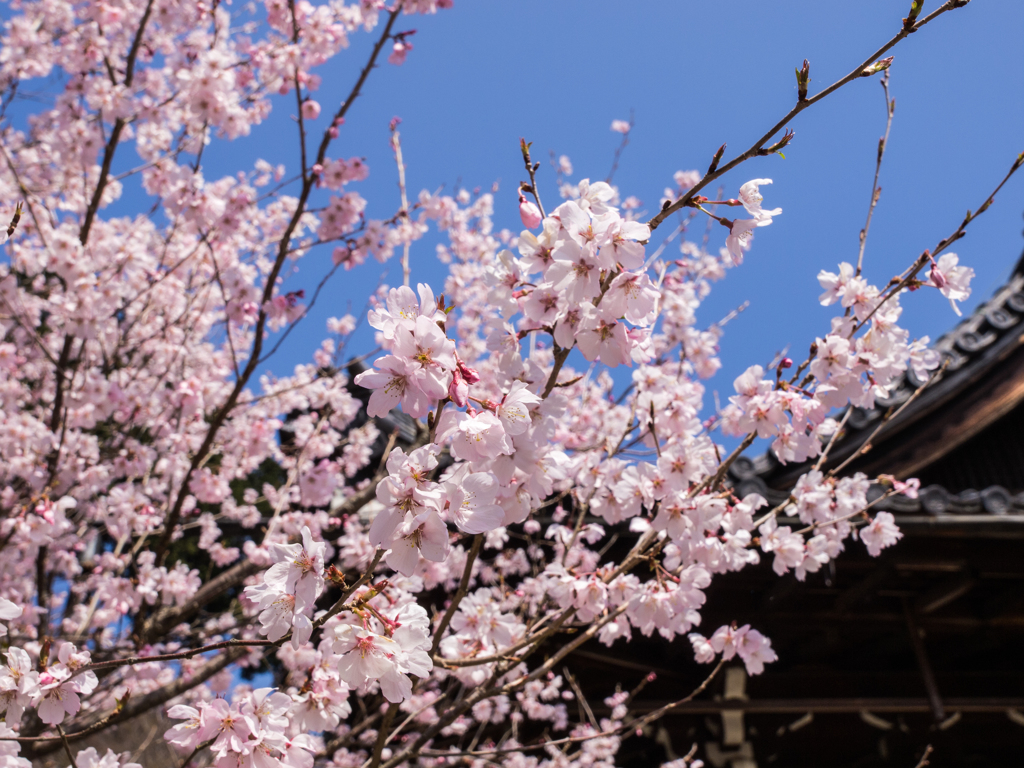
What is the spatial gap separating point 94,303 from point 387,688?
3.86m

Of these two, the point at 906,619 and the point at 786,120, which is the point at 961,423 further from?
the point at 786,120

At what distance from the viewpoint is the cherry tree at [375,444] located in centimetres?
168

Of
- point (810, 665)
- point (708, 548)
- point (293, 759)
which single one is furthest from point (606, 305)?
point (810, 665)

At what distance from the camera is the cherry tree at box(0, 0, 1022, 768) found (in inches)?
66.2

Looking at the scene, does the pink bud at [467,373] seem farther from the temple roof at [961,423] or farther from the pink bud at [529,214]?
the temple roof at [961,423]

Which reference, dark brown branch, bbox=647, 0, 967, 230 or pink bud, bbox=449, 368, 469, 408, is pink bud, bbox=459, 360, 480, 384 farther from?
dark brown branch, bbox=647, 0, 967, 230

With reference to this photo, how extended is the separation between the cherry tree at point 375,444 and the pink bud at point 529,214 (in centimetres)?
2

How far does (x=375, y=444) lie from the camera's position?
7.03 m

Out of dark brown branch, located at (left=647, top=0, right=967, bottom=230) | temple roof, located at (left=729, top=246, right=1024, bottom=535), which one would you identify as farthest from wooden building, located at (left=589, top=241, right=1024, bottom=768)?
dark brown branch, located at (left=647, top=0, right=967, bottom=230)

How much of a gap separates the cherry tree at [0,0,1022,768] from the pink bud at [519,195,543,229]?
2 centimetres

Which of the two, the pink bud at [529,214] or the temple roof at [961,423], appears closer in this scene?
the pink bud at [529,214]

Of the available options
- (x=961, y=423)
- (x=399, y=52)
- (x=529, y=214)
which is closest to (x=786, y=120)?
(x=529, y=214)

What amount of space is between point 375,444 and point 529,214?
17.8 ft

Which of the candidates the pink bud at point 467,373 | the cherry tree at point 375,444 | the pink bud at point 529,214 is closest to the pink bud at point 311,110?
the cherry tree at point 375,444
